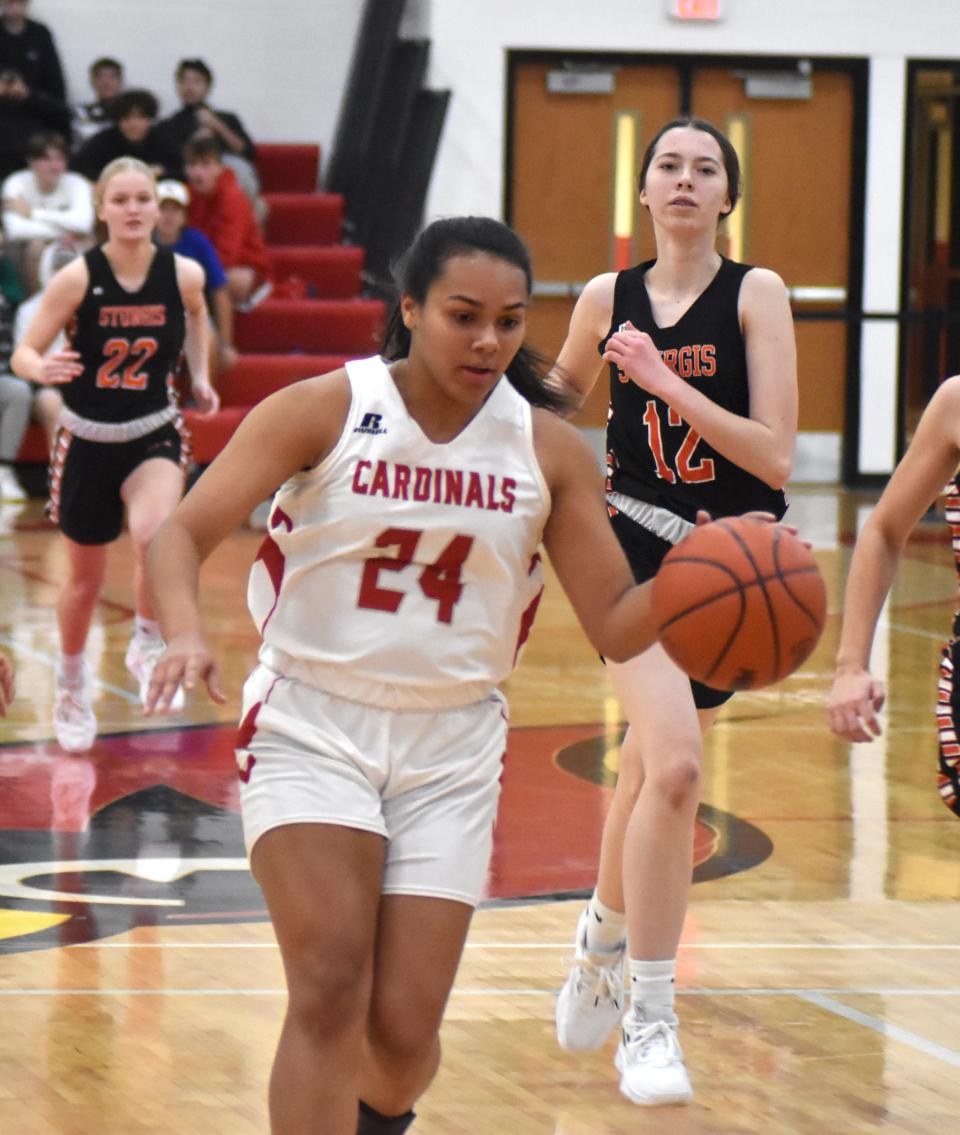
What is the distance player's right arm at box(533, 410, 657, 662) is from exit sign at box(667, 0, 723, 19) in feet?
41.5

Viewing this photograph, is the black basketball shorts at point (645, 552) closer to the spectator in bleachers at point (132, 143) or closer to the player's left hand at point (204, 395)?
the player's left hand at point (204, 395)

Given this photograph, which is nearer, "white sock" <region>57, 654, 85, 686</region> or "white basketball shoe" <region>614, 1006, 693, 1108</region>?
"white basketball shoe" <region>614, 1006, 693, 1108</region>

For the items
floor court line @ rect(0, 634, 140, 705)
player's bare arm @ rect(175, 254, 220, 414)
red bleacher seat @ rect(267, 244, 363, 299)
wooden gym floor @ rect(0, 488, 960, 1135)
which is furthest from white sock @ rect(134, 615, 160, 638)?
red bleacher seat @ rect(267, 244, 363, 299)

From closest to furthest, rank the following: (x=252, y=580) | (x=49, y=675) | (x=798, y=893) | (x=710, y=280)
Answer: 1. (x=252, y=580)
2. (x=710, y=280)
3. (x=798, y=893)
4. (x=49, y=675)

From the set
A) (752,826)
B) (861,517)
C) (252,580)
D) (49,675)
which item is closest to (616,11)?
(861,517)

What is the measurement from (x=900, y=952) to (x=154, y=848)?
203 cm

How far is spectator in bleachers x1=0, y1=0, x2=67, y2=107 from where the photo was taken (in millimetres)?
14438

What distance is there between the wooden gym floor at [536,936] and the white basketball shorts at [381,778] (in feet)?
2.52

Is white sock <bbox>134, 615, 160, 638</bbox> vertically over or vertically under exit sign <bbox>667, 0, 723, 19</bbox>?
under

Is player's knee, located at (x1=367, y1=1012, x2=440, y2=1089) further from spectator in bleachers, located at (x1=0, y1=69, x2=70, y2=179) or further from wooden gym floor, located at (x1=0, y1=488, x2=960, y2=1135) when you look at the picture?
spectator in bleachers, located at (x1=0, y1=69, x2=70, y2=179)

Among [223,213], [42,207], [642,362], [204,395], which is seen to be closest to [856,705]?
[642,362]

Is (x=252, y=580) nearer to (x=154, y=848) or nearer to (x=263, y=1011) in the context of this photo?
(x=263, y=1011)

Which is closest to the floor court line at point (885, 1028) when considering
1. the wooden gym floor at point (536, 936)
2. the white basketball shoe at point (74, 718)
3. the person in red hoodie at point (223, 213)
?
the wooden gym floor at point (536, 936)

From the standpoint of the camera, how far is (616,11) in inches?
596
